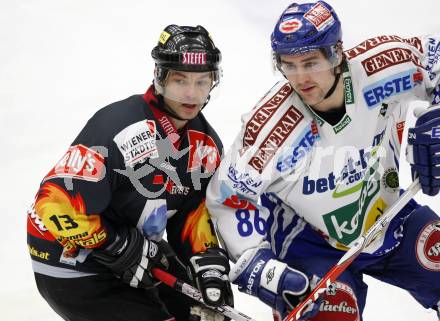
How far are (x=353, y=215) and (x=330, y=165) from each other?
198 mm

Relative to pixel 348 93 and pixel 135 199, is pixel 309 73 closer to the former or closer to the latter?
pixel 348 93

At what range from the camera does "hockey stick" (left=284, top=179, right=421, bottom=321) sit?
2.57 meters

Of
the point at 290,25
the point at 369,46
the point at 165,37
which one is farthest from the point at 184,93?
the point at 369,46

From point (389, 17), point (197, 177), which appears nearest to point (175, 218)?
point (197, 177)

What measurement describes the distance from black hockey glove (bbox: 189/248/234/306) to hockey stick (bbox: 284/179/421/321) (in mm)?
241

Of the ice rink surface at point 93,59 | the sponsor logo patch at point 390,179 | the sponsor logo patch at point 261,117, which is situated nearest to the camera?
the sponsor logo patch at point 261,117

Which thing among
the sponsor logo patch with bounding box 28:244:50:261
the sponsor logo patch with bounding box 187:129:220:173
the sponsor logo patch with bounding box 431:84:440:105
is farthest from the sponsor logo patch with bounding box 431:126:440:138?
the sponsor logo patch with bounding box 28:244:50:261

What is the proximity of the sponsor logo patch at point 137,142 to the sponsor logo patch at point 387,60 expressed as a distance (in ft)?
2.39

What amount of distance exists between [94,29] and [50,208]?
2.90 metres

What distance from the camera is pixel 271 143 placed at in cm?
262

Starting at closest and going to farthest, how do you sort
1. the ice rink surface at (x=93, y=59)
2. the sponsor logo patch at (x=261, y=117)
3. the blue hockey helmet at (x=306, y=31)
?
the blue hockey helmet at (x=306, y=31), the sponsor logo patch at (x=261, y=117), the ice rink surface at (x=93, y=59)

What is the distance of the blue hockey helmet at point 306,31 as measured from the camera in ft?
8.30

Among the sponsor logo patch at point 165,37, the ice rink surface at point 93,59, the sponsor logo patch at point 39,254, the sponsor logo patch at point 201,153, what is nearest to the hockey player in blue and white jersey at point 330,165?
the sponsor logo patch at point 201,153

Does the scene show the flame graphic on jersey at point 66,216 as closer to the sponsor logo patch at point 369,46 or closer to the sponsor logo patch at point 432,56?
the sponsor logo patch at point 369,46
